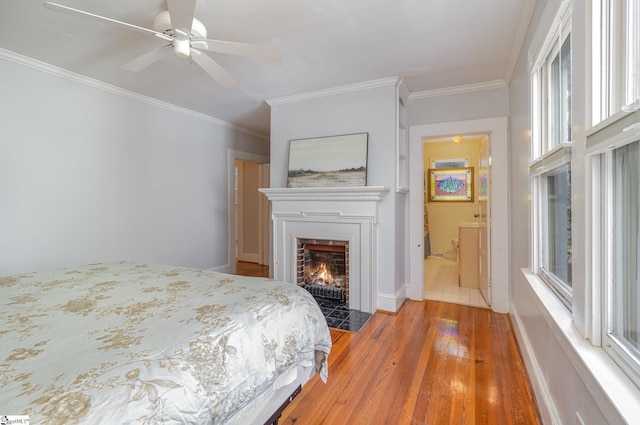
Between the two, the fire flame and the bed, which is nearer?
the bed

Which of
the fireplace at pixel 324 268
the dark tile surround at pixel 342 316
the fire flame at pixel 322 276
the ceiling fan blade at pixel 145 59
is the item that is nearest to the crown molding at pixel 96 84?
the ceiling fan blade at pixel 145 59

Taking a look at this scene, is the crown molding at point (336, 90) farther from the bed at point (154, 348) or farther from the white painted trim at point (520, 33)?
the bed at point (154, 348)

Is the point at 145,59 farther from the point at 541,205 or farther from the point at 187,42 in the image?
the point at 541,205

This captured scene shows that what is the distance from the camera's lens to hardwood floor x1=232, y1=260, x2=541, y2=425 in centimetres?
164

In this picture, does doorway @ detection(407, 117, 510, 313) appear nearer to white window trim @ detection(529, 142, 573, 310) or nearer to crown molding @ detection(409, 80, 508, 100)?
crown molding @ detection(409, 80, 508, 100)

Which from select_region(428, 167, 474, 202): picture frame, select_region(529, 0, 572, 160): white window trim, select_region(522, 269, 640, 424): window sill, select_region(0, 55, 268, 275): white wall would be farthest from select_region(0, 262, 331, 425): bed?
select_region(428, 167, 474, 202): picture frame

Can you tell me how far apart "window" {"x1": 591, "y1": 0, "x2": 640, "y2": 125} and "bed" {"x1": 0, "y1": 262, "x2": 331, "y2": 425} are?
1395 mm

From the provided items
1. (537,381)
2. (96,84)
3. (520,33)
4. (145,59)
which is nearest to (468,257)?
(537,381)

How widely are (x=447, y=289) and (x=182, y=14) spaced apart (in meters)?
4.11

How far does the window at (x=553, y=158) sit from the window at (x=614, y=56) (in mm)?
287

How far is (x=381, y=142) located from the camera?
3195 mm

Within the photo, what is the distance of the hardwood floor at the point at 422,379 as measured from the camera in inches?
64.4

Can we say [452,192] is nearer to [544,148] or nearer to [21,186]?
[544,148]

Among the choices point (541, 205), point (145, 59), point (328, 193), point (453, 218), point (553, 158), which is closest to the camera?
point (553, 158)
